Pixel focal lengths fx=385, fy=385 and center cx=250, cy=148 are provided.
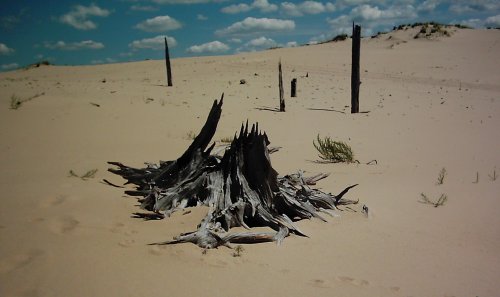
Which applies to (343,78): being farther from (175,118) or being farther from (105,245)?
(105,245)

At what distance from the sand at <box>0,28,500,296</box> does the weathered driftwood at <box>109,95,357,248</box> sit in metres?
0.15

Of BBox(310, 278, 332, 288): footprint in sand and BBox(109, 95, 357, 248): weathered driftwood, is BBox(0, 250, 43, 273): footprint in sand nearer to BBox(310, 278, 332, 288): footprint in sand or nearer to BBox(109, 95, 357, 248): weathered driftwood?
BBox(109, 95, 357, 248): weathered driftwood

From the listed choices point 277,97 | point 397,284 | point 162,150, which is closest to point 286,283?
point 397,284

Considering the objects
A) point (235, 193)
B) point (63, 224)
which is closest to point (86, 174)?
point (63, 224)

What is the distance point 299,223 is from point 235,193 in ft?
2.36

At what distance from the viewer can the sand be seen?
2752mm

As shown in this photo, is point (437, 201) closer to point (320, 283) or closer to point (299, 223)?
point (299, 223)

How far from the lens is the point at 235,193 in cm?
397

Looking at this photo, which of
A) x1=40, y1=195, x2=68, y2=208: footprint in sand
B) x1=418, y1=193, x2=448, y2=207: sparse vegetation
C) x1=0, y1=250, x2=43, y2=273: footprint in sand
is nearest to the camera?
x1=0, y1=250, x2=43, y2=273: footprint in sand

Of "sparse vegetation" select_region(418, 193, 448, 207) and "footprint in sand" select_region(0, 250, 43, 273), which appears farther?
"sparse vegetation" select_region(418, 193, 448, 207)

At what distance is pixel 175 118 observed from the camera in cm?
1008

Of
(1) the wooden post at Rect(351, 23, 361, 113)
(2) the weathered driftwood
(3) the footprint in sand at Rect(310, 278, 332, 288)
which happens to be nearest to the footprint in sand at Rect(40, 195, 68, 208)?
(2) the weathered driftwood

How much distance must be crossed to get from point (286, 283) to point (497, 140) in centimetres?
770

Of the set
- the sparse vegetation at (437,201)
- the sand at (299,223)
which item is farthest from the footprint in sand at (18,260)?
the sparse vegetation at (437,201)
